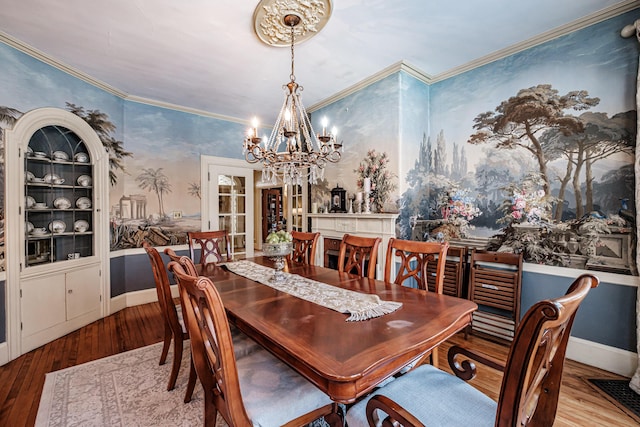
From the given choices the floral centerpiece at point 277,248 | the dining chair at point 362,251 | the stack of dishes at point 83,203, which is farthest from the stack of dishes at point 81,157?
the dining chair at point 362,251

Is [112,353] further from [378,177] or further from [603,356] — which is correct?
[603,356]

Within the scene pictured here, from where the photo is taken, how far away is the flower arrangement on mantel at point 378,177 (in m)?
3.28

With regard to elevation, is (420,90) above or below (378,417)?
above

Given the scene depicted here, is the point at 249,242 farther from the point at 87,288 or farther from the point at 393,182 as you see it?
the point at 393,182

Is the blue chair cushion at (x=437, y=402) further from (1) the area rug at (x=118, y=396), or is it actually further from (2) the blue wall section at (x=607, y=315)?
(2) the blue wall section at (x=607, y=315)

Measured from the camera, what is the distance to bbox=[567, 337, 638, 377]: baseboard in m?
2.19

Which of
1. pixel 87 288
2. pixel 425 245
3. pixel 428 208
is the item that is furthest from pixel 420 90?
pixel 87 288

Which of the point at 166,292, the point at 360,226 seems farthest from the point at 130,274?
the point at 360,226

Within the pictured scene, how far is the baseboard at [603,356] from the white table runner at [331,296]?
2.05m

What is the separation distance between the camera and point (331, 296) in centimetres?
175

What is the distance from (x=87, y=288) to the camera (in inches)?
130

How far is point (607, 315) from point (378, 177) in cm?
234

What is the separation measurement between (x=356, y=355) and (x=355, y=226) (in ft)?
8.15

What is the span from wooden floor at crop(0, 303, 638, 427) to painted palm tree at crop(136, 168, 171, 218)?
159 cm
